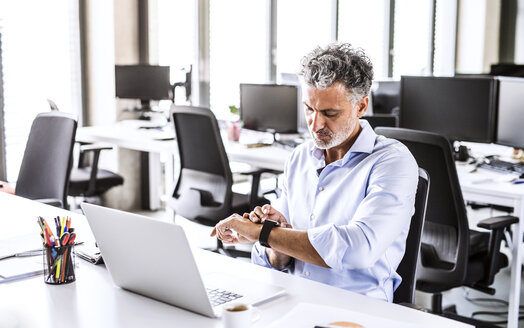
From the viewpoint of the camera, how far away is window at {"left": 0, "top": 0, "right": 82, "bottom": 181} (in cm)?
493

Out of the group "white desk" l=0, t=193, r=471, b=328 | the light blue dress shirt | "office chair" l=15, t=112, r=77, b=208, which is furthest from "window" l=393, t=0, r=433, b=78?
"white desk" l=0, t=193, r=471, b=328

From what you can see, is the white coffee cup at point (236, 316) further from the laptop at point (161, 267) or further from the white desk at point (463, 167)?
the white desk at point (463, 167)

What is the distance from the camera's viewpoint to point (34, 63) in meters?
5.11

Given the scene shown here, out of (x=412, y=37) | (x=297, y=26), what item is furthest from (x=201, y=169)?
(x=412, y=37)

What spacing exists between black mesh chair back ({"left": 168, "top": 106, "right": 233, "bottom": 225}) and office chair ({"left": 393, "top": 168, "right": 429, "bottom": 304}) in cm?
187

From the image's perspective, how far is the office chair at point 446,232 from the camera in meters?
2.62

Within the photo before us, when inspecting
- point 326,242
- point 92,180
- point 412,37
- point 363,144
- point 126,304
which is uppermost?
point 412,37

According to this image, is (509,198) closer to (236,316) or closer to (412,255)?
(412,255)

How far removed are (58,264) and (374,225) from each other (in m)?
0.81

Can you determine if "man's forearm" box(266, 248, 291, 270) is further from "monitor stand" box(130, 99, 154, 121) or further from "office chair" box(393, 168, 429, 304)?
"monitor stand" box(130, 99, 154, 121)

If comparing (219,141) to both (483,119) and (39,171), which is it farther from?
(483,119)

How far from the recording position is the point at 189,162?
3854mm

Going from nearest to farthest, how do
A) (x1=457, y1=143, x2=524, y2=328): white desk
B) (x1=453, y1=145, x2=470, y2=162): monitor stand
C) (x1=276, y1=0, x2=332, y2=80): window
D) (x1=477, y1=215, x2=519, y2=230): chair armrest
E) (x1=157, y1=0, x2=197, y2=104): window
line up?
(x1=477, y1=215, x2=519, y2=230): chair armrest → (x1=457, y1=143, x2=524, y2=328): white desk → (x1=453, y1=145, x2=470, y2=162): monitor stand → (x1=157, y1=0, x2=197, y2=104): window → (x1=276, y1=0, x2=332, y2=80): window

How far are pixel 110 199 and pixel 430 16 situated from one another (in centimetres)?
514
